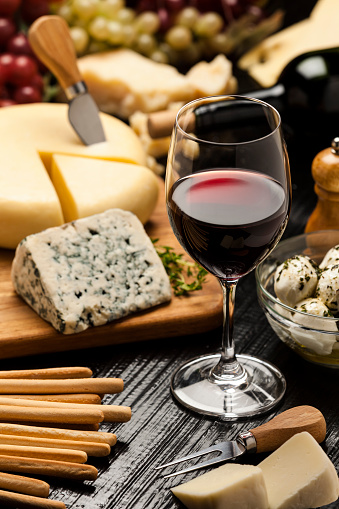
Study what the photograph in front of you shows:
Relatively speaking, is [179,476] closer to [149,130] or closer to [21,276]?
[21,276]

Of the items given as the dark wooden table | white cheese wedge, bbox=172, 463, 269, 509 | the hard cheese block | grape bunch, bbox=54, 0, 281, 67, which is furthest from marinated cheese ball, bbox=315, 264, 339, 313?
grape bunch, bbox=54, 0, 281, 67

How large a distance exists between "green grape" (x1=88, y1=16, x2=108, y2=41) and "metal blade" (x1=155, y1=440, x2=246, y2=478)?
4.71ft

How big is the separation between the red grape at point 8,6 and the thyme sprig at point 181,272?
0.89 m

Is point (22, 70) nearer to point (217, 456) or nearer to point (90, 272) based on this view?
point (90, 272)

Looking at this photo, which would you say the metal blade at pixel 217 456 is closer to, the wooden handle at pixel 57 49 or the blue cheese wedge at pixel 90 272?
the blue cheese wedge at pixel 90 272

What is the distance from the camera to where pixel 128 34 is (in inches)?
86.0

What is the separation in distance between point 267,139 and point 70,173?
0.68 metres

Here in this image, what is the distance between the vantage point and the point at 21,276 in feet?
4.49

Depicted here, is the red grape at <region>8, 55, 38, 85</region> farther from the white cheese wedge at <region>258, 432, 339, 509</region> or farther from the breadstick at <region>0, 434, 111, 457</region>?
the white cheese wedge at <region>258, 432, 339, 509</region>

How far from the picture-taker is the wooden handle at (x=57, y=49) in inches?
67.6

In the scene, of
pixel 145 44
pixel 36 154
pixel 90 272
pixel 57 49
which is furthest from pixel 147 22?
pixel 90 272

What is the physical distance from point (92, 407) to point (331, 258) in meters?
0.48

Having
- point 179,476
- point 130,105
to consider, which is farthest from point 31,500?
point 130,105

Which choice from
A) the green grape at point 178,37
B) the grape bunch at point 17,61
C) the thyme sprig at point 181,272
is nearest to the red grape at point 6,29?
the grape bunch at point 17,61
